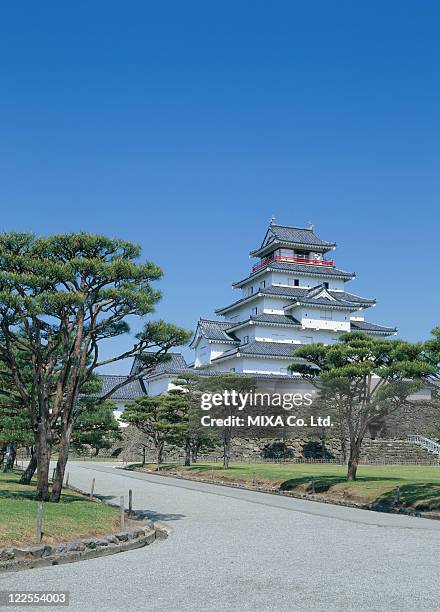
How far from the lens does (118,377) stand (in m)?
70.8

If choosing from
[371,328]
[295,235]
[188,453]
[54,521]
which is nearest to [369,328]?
[371,328]

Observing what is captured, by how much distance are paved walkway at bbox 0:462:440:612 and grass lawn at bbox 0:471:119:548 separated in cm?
129

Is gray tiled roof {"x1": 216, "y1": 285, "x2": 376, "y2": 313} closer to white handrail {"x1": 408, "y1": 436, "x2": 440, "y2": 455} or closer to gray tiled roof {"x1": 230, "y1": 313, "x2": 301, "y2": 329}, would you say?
gray tiled roof {"x1": 230, "y1": 313, "x2": 301, "y2": 329}

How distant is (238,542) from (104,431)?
14.8 metres

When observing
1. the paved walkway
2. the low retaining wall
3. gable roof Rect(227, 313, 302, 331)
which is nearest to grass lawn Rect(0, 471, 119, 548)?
the low retaining wall

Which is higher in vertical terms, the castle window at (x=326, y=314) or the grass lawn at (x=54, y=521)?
the castle window at (x=326, y=314)

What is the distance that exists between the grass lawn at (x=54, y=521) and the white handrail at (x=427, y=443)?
126 ft

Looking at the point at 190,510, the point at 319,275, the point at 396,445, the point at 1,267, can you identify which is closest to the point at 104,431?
the point at 190,510

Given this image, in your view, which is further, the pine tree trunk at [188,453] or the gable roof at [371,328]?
the gable roof at [371,328]

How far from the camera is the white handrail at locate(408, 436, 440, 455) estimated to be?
165ft

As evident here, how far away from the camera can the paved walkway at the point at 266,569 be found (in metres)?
8.69

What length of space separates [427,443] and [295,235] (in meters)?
25.8

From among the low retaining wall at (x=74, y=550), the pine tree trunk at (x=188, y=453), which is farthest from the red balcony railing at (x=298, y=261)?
the low retaining wall at (x=74, y=550)

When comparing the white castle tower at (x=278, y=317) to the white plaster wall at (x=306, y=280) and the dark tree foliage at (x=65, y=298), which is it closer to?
the white plaster wall at (x=306, y=280)
